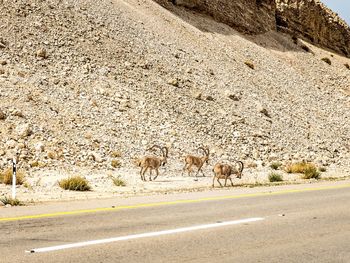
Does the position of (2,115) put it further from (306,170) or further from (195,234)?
(195,234)

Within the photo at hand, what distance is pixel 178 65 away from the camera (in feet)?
119

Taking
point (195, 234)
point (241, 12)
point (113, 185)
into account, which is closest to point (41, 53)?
point (113, 185)

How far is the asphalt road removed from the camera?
21.8 ft

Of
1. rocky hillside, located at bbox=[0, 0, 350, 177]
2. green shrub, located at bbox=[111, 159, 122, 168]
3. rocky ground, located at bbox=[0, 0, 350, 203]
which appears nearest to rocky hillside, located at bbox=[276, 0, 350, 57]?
rocky ground, located at bbox=[0, 0, 350, 203]

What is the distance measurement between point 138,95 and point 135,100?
764mm

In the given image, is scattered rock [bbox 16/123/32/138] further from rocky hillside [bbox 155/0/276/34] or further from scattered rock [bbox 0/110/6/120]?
rocky hillside [bbox 155/0/276/34]

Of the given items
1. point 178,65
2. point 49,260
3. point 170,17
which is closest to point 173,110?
point 178,65

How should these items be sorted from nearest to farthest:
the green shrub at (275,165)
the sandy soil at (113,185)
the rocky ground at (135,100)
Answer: the sandy soil at (113,185) → the rocky ground at (135,100) → the green shrub at (275,165)

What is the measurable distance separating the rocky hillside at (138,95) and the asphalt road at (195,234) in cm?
1241

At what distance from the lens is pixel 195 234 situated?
813cm

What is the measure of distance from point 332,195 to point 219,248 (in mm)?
7659

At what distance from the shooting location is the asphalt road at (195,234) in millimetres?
6648

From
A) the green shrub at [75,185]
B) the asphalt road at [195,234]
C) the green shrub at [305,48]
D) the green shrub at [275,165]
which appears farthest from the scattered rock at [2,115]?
the green shrub at [305,48]

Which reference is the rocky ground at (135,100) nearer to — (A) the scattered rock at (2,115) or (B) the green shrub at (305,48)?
(A) the scattered rock at (2,115)
